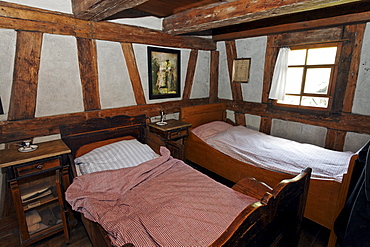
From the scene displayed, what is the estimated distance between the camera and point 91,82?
2404mm

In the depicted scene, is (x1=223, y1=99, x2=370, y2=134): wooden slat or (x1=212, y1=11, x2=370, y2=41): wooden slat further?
(x1=223, y1=99, x2=370, y2=134): wooden slat

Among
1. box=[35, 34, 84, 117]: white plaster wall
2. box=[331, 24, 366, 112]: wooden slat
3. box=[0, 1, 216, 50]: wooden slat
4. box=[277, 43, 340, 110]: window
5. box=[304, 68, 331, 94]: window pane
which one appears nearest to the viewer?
box=[0, 1, 216, 50]: wooden slat

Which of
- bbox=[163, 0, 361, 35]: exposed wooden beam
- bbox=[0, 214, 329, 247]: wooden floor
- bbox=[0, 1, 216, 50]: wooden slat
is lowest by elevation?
bbox=[0, 214, 329, 247]: wooden floor

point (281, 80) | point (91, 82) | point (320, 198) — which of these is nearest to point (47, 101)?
point (91, 82)

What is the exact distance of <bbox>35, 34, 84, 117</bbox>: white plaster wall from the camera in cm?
207

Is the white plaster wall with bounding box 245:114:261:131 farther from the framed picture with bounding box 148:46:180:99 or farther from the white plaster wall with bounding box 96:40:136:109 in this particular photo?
the white plaster wall with bounding box 96:40:136:109

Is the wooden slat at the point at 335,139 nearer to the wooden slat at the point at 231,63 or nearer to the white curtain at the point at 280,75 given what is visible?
the white curtain at the point at 280,75

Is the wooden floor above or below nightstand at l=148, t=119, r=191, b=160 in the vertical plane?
below

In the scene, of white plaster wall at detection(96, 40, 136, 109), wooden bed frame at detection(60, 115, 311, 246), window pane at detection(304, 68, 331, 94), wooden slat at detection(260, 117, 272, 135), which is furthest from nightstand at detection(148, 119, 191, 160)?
window pane at detection(304, 68, 331, 94)

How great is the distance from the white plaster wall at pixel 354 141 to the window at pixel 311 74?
1.53ft

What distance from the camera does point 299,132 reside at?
312cm

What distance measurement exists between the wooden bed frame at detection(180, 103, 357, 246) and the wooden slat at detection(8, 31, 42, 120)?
2001mm

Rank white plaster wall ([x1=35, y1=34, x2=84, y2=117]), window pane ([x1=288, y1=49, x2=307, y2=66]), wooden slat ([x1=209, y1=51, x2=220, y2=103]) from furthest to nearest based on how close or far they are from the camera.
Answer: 1. wooden slat ([x1=209, y1=51, x2=220, y2=103])
2. window pane ([x1=288, y1=49, x2=307, y2=66])
3. white plaster wall ([x1=35, y1=34, x2=84, y2=117])

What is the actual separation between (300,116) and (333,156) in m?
0.88
